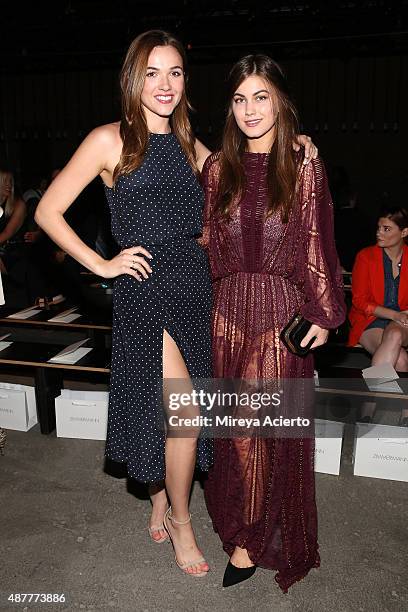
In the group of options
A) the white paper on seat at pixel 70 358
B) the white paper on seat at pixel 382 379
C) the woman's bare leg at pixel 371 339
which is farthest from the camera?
the woman's bare leg at pixel 371 339

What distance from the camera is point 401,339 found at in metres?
3.37

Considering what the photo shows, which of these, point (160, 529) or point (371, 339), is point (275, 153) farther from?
point (371, 339)

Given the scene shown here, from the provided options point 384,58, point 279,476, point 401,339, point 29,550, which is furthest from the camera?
point 384,58

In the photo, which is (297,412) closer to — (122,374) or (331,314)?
(331,314)

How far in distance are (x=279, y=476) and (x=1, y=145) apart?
7.79m

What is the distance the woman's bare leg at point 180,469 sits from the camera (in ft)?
6.75

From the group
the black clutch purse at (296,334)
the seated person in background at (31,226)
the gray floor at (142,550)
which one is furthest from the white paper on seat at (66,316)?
the black clutch purse at (296,334)

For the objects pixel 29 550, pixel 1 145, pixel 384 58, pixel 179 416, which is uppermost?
pixel 384 58

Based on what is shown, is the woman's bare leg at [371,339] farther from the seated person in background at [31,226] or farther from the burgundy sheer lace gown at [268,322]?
the seated person in background at [31,226]

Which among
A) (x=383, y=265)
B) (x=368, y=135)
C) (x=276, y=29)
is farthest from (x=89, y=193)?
(x=368, y=135)

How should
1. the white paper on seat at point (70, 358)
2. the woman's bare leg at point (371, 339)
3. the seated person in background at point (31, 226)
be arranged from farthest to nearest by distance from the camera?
1. the seated person in background at point (31, 226)
2. the woman's bare leg at point (371, 339)
3. the white paper on seat at point (70, 358)

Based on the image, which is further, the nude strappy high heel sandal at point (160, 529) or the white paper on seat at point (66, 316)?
the white paper on seat at point (66, 316)

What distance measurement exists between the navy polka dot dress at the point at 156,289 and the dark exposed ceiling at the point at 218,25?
4.04 m

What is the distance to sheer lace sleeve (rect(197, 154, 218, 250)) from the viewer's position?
2.05 m
